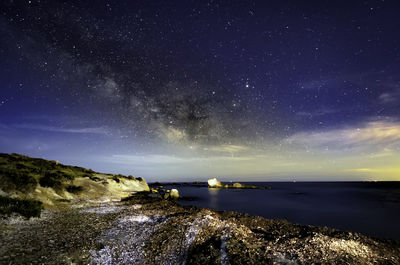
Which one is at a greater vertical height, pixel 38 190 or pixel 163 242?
pixel 38 190

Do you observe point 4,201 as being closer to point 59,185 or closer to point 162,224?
point 59,185

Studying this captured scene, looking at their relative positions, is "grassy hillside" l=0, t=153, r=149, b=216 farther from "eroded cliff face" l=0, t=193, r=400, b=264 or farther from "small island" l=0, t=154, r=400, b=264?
"eroded cliff face" l=0, t=193, r=400, b=264

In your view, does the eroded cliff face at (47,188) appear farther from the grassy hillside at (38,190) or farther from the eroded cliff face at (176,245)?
the eroded cliff face at (176,245)

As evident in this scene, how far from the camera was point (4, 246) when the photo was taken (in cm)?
1045

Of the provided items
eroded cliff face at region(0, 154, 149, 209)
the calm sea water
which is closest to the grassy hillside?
eroded cliff face at region(0, 154, 149, 209)

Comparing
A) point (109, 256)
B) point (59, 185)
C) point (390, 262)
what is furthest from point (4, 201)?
point (390, 262)

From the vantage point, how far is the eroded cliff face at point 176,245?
1059cm

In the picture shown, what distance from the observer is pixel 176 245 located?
12719 mm

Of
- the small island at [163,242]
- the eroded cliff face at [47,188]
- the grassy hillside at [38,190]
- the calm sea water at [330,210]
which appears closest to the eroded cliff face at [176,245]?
the small island at [163,242]

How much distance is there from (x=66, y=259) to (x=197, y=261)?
6644 mm

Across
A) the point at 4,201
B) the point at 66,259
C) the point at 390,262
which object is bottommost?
the point at 390,262

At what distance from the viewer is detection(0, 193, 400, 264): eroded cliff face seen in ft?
34.7

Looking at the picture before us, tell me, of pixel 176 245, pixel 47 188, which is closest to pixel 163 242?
pixel 176 245

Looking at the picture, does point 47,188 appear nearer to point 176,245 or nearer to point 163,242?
point 163,242
